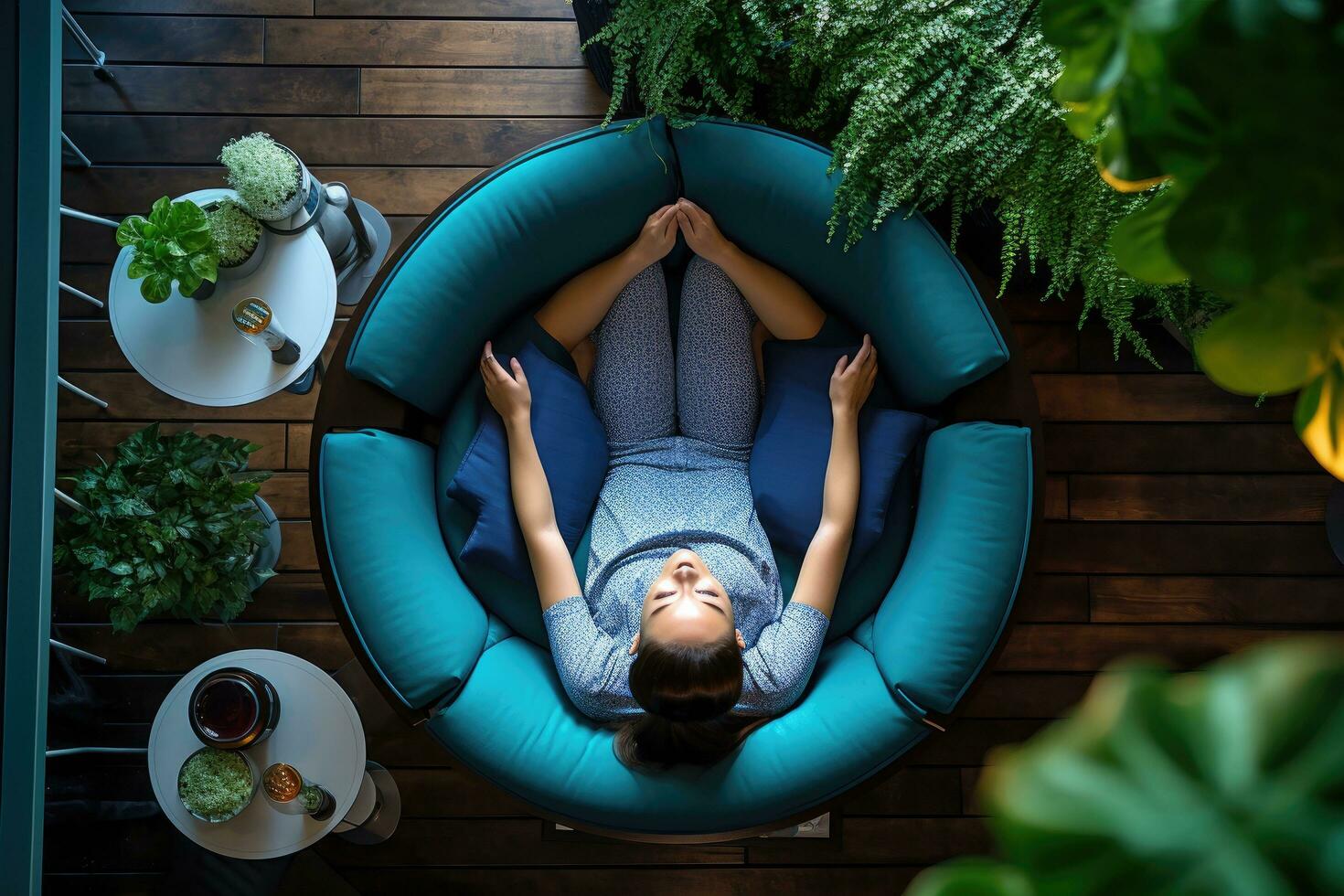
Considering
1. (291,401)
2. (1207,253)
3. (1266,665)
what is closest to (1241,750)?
(1266,665)

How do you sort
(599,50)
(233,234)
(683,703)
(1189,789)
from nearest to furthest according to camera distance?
(1189,789)
(683,703)
(233,234)
(599,50)

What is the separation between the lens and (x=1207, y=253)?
0.35m

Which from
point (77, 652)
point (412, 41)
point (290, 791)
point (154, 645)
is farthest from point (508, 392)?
point (77, 652)

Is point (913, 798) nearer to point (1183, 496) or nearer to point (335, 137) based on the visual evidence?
point (1183, 496)

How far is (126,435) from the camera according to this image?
93.3 inches

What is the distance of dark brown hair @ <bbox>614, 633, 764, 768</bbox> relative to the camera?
1.59m

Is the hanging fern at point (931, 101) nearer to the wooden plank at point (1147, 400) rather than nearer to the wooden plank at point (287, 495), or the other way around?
the wooden plank at point (1147, 400)

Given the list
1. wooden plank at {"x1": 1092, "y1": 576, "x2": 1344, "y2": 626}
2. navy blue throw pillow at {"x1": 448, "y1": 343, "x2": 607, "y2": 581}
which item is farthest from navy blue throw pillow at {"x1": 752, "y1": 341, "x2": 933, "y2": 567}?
wooden plank at {"x1": 1092, "y1": 576, "x2": 1344, "y2": 626}

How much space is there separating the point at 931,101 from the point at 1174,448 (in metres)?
1.29

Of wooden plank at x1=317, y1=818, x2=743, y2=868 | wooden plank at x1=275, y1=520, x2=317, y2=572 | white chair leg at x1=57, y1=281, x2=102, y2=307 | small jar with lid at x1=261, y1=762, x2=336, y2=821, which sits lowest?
wooden plank at x1=317, y1=818, x2=743, y2=868

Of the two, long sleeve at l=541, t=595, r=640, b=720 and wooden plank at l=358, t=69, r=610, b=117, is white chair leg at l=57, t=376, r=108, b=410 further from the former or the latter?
long sleeve at l=541, t=595, r=640, b=720

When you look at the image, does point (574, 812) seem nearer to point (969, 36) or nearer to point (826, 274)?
point (826, 274)

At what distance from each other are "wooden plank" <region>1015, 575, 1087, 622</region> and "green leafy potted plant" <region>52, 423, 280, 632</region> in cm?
192

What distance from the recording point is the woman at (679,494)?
1728mm
